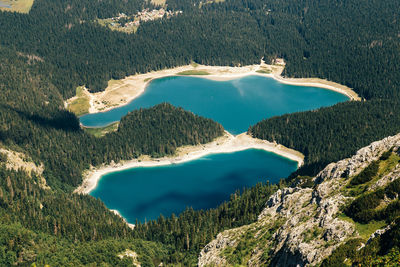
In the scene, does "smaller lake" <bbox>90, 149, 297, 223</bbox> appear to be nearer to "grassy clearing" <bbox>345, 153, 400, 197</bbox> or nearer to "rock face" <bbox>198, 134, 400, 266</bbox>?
"rock face" <bbox>198, 134, 400, 266</bbox>

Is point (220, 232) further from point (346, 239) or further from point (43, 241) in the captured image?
point (346, 239)

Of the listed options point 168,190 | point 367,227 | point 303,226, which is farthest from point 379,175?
point 168,190

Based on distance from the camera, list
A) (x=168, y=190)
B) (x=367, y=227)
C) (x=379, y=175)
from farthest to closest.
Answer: (x=168, y=190) → (x=379, y=175) → (x=367, y=227)

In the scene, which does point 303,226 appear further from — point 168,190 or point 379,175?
point 168,190

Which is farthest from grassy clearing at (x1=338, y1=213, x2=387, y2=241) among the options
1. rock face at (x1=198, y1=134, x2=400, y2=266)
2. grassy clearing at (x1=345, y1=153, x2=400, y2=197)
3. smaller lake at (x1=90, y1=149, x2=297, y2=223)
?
smaller lake at (x1=90, y1=149, x2=297, y2=223)

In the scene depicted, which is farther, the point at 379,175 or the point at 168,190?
the point at 168,190

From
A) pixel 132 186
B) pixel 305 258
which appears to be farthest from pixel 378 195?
pixel 132 186

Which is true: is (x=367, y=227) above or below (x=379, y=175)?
below

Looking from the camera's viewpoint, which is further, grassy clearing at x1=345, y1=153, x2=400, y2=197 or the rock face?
grassy clearing at x1=345, y1=153, x2=400, y2=197
